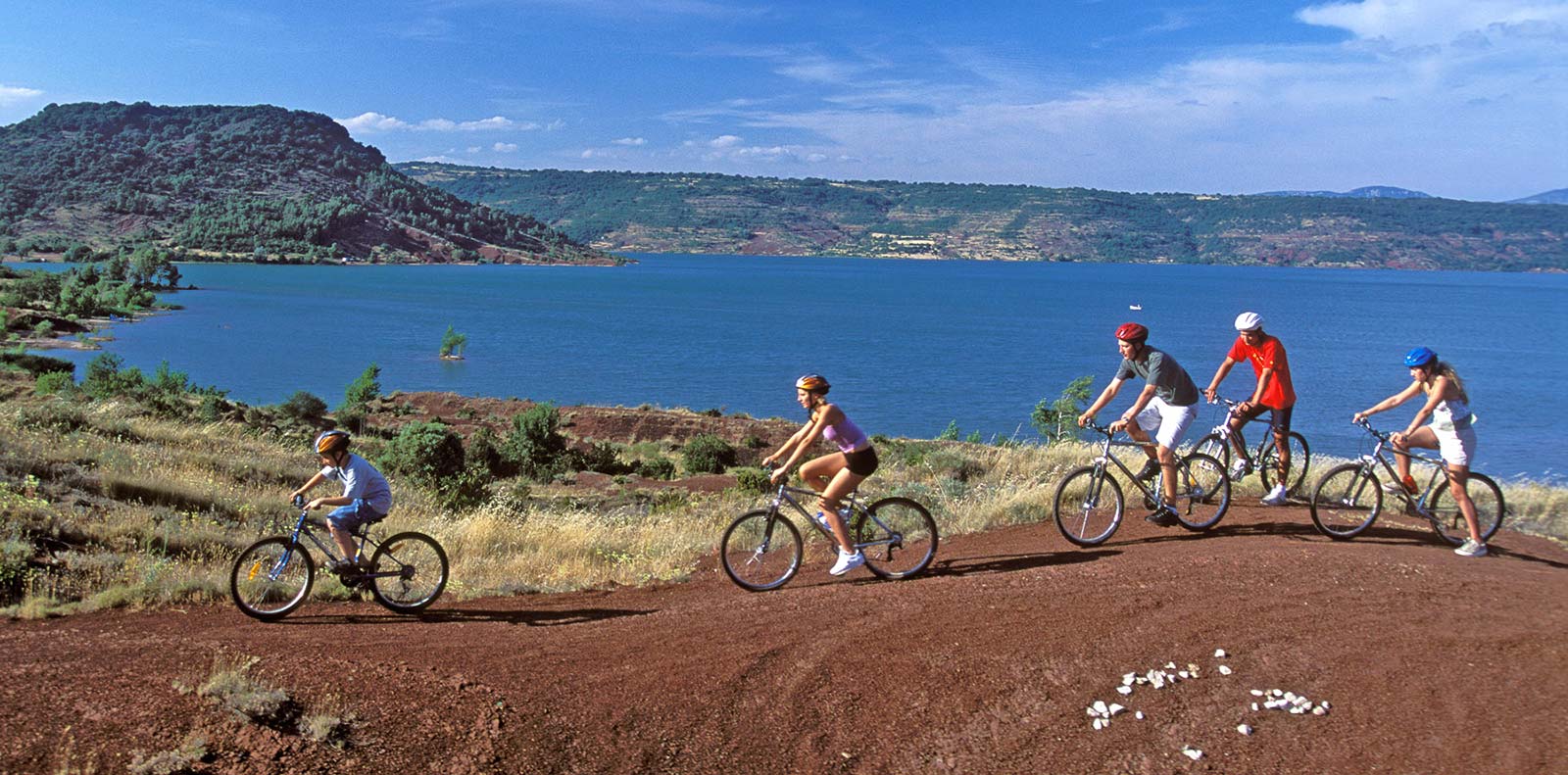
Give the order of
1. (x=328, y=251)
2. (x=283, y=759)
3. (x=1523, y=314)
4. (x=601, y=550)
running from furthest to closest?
(x=328, y=251) → (x=1523, y=314) → (x=601, y=550) → (x=283, y=759)

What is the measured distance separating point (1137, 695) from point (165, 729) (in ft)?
16.4

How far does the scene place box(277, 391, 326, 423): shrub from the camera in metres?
41.7

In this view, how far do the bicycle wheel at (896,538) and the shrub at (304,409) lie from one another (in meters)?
38.3

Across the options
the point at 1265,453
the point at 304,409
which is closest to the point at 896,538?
the point at 1265,453

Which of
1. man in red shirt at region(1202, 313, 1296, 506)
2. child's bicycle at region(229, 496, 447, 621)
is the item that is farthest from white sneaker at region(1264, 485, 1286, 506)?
child's bicycle at region(229, 496, 447, 621)

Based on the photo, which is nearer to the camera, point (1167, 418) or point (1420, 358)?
point (1420, 358)

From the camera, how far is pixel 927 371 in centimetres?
7188

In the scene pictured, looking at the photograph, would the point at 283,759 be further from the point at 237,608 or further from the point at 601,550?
the point at 601,550

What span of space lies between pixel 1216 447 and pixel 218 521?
1020 centimetres

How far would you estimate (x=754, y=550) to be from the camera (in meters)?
7.96

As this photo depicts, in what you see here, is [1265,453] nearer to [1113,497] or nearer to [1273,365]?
[1273,365]

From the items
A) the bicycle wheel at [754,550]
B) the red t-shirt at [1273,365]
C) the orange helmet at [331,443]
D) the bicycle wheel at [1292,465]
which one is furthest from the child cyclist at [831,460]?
the bicycle wheel at [1292,465]

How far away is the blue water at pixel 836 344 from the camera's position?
5925cm

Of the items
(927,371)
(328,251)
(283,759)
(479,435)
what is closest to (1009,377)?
(927,371)
